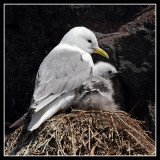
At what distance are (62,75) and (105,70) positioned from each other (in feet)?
1.71

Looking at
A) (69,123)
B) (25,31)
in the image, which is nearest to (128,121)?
(69,123)

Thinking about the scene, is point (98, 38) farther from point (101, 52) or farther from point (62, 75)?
point (62, 75)

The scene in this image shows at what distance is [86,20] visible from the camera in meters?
3.39

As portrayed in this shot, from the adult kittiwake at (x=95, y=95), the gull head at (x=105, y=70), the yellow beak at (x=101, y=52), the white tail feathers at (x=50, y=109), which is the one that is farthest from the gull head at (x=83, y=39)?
the white tail feathers at (x=50, y=109)

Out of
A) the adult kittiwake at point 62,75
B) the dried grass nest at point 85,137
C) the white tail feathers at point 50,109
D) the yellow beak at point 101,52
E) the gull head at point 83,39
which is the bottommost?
the dried grass nest at point 85,137

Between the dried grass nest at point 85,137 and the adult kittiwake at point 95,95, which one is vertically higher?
the adult kittiwake at point 95,95

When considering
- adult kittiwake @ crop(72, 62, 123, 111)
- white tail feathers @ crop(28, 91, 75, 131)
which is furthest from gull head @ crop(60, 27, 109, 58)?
white tail feathers @ crop(28, 91, 75, 131)

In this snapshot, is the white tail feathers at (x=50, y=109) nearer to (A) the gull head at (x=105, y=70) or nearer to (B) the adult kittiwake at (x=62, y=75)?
(B) the adult kittiwake at (x=62, y=75)

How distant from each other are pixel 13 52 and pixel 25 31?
26 centimetres

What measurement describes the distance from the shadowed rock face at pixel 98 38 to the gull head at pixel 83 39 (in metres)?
0.12

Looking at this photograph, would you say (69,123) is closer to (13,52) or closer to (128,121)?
(128,121)

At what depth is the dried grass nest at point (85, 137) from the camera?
2592 millimetres

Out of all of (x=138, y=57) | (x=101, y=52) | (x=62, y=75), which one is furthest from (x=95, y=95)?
(x=138, y=57)

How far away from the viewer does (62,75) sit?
292 centimetres
